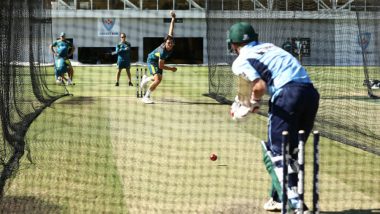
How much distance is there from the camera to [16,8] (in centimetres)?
1023

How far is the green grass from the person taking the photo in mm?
6039

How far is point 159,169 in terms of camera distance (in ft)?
24.9

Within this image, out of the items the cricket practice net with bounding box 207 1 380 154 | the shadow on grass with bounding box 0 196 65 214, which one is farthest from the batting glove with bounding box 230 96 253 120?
the cricket practice net with bounding box 207 1 380 154

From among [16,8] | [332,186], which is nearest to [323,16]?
[16,8]

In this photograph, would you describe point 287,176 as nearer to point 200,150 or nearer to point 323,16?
point 200,150

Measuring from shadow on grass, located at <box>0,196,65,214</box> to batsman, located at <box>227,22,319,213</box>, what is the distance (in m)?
2.01

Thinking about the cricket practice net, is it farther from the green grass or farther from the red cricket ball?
the red cricket ball

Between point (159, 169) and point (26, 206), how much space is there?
6.81 ft

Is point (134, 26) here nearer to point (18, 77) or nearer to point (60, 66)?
point (60, 66)

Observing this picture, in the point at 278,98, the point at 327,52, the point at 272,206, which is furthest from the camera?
the point at 327,52

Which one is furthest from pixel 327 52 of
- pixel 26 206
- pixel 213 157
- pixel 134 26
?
pixel 134 26

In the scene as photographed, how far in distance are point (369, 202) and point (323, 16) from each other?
45.4ft

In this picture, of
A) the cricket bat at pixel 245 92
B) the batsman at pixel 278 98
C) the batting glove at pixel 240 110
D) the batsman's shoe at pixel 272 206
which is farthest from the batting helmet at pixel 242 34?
the batsman's shoe at pixel 272 206

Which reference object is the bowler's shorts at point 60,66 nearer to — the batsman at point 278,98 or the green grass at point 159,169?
the green grass at point 159,169
